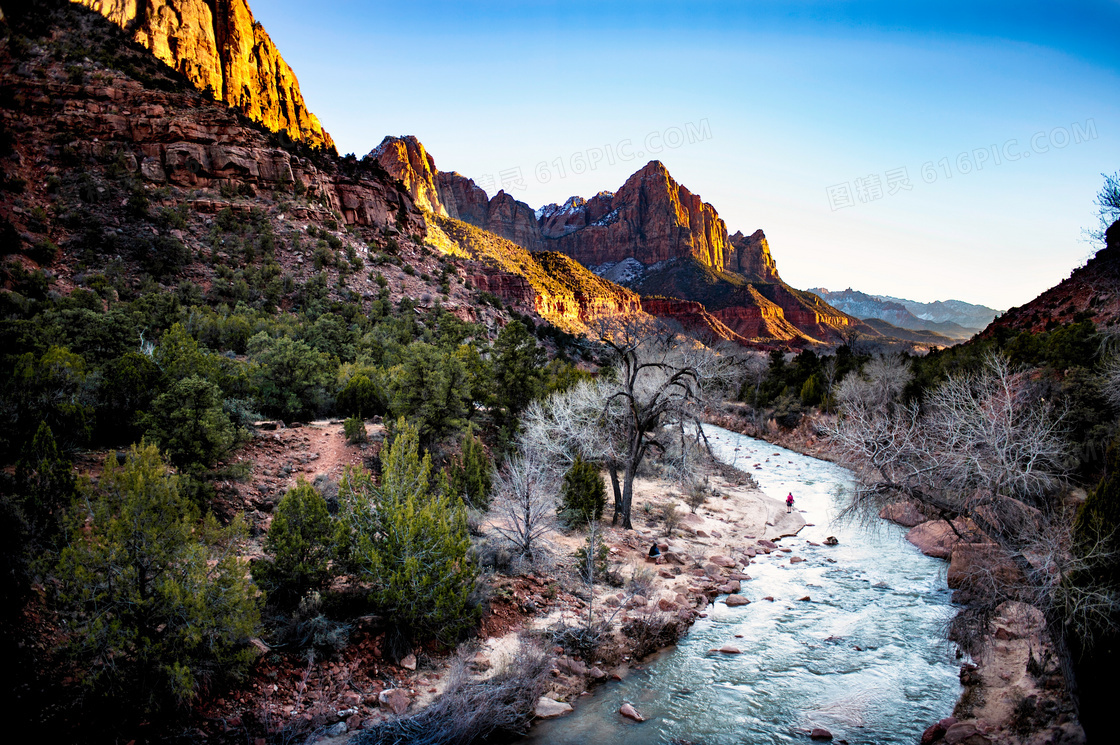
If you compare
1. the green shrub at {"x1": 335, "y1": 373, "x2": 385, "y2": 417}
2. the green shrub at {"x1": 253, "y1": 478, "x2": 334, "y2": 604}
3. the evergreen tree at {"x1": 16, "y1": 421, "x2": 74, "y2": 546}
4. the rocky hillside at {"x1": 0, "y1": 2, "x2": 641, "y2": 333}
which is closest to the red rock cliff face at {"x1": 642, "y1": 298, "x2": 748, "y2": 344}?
the rocky hillside at {"x1": 0, "y1": 2, "x2": 641, "y2": 333}

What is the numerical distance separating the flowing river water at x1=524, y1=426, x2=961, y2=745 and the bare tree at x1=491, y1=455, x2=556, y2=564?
3.75 meters

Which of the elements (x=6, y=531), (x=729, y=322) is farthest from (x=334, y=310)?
(x=729, y=322)

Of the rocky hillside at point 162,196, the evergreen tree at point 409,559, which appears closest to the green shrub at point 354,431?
the evergreen tree at point 409,559

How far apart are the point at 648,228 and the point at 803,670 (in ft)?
506

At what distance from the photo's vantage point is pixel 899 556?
14.1 m

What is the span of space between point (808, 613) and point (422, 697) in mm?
8715

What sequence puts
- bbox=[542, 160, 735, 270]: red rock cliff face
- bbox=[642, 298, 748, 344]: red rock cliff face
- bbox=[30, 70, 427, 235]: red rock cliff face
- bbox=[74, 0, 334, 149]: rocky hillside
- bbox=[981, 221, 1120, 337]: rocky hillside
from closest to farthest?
bbox=[981, 221, 1120, 337]: rocky hillside, bbox=[30, 70, 427, 235]: red rock cliff face, bbox=[74, 0, 334, 149]: rocky hillside, bbox=[642, 298, 748, 344]: red rock cliff face, bbox=[542, 160, 735, 270]: red rock cliff face

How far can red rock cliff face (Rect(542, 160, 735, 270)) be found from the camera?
146m

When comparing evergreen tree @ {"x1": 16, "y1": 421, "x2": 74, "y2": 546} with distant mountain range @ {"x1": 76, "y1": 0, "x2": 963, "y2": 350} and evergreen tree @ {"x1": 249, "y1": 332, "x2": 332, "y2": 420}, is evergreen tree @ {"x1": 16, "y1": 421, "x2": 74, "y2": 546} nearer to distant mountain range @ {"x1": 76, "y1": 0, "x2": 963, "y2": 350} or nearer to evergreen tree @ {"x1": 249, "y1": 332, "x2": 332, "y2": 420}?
evergreen tree @ {"x1": 249, "y1": 332, "x2": 332, "y2": 420}

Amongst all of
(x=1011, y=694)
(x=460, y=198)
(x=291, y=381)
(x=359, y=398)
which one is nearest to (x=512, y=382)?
(x=359, y=398)

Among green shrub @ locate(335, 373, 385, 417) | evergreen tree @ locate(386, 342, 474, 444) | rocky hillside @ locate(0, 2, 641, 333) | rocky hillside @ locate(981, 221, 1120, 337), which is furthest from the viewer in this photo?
rocky hillside @ locate(981, 221, 1120, 337)

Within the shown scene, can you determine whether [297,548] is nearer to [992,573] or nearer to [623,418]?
[623,418]

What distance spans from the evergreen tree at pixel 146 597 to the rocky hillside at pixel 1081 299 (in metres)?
38.6

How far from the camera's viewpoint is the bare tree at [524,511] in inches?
447
